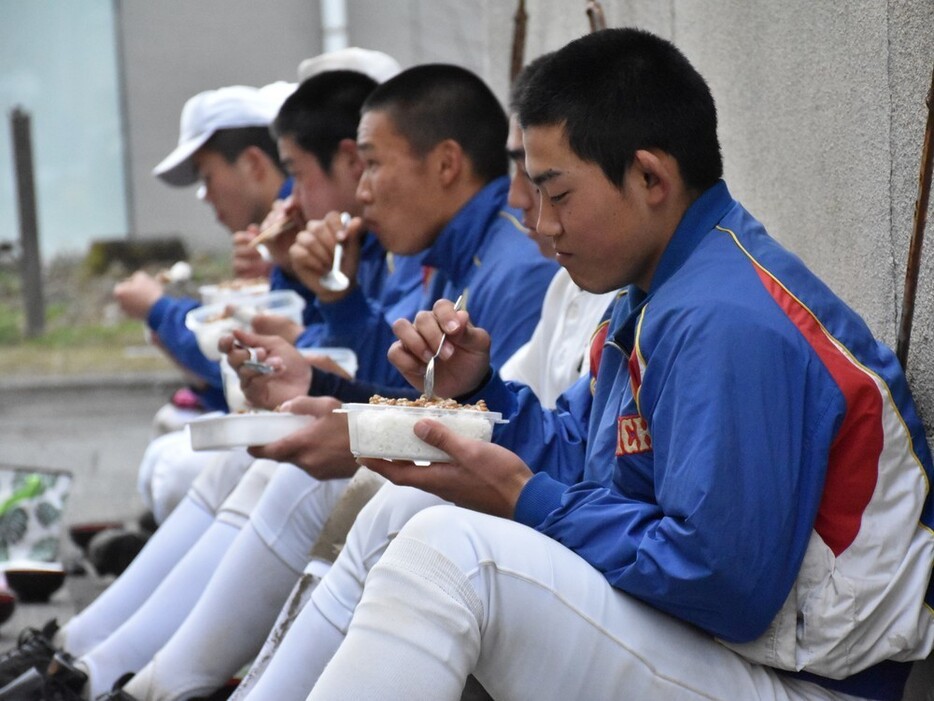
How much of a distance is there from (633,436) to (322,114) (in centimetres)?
251

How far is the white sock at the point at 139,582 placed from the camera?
3658 millimetres

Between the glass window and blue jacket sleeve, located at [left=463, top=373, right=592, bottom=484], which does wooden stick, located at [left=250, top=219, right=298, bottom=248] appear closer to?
blue jacket sleeve, located at [left=463, top=373, right=592, bottom=484]

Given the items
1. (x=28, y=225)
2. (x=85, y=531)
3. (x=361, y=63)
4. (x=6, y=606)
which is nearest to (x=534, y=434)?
(x=6, y=606)

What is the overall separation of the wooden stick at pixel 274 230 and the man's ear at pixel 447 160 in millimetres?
892

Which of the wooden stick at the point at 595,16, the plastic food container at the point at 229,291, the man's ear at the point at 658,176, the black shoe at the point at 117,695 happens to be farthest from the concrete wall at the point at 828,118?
the black shoe at the point at 117,695

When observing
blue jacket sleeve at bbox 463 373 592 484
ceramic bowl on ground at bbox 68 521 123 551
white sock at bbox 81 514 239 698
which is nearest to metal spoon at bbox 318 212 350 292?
white sock at bbox 81 514 239 698

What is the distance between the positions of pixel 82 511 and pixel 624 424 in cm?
440

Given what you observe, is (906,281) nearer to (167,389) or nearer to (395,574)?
(395,574)

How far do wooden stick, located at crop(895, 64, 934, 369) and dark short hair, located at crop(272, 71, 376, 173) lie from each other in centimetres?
233

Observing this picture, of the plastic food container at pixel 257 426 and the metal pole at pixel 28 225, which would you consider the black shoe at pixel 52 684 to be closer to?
the plastic food container at pixel 257 426

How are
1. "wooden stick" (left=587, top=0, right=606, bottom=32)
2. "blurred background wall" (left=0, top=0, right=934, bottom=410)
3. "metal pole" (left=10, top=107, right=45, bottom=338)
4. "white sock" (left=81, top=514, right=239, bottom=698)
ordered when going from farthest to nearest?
"metal pole" (left=10, top=107, right=45, bottom=338) → "wooden stick" (left=587, top=0, right=606, bottom=32) → "white sock" (left=81, top=514, right=239, bottom=698) → "blurred background wall" (left=0, top=0, right=934, bottom=410)

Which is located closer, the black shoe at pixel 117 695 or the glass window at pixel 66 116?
the black shoe at pixel 117 695

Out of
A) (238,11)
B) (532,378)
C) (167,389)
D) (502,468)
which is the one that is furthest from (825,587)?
(238,11)

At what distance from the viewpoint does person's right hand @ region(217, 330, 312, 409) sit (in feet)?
10.5
